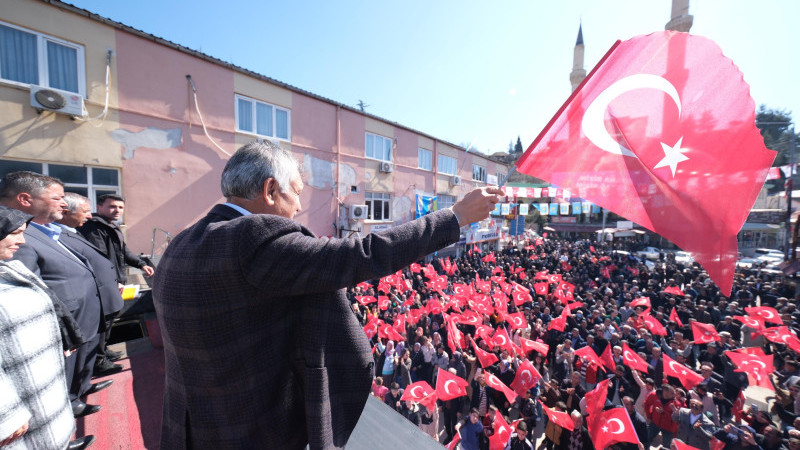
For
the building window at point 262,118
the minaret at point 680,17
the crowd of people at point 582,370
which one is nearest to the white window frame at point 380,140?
the building window at point 262,118

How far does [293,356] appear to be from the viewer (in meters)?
1.19

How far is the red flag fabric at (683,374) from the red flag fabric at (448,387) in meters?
3.95

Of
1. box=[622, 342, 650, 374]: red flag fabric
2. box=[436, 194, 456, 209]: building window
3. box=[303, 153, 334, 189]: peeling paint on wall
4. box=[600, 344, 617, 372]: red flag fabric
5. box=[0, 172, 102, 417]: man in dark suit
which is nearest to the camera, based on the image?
box=[0, 172, 102, 417]: man in dark suit

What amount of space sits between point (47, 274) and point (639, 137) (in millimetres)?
4536

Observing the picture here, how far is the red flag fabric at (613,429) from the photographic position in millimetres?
4445

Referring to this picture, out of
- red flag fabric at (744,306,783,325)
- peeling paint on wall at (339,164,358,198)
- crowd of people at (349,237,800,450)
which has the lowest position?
crowd of people at (349,237,800,450)

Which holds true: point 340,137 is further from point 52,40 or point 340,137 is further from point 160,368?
point 160,368

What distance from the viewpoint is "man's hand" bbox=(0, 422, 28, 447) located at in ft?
4.64

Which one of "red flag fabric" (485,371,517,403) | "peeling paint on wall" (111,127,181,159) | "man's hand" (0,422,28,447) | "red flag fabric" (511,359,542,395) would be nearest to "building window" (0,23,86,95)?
"peeling paint on wall" (111,127,181,159)

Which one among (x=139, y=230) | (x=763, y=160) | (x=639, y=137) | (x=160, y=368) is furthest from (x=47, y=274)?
(x=139, y=230)

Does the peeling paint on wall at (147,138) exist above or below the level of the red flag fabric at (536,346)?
above

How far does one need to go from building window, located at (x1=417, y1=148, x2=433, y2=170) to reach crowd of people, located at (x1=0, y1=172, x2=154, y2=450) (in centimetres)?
1694

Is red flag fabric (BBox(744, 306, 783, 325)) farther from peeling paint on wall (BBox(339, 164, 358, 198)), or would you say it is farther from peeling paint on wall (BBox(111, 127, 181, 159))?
peeling paint on wall (BBox(111, 127, 181, 159))

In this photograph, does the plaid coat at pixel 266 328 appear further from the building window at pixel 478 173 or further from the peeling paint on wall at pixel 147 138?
the building window at pixel 478 173
